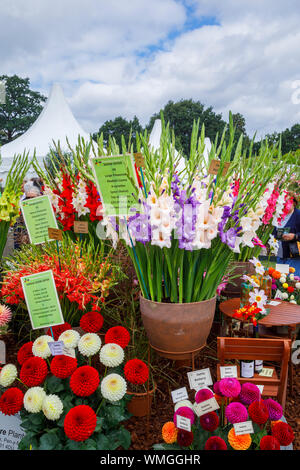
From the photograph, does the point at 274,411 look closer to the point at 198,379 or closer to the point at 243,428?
the point at 243,428

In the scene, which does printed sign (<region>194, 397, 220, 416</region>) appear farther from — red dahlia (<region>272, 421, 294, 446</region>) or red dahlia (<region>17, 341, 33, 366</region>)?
red dahlia (<region>17, 341, 33, 366</region>)

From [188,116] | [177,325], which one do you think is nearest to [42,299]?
[177,325]

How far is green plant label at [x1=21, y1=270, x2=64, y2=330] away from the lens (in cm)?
141

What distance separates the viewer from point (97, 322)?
5.31 ft

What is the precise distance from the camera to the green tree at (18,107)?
2853 centimetres

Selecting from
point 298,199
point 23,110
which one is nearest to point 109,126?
point 23,110

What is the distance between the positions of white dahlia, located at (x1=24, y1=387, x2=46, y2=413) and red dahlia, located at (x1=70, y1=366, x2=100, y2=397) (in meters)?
0.13

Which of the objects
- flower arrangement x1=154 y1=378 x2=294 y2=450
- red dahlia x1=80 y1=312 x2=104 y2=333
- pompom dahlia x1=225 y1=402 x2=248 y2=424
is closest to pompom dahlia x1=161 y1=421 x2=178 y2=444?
flower arrangement x1=154 y1=378 x2=294 y2=450

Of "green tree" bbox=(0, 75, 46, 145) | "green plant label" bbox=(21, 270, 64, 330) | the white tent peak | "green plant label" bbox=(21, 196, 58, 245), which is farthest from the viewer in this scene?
"green tree" bbox=(0, 75, 46, 145)

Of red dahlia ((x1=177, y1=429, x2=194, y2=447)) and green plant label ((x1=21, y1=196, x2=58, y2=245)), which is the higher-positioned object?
green plant label ((x1=21, y1=196, x2=58, y2=245))

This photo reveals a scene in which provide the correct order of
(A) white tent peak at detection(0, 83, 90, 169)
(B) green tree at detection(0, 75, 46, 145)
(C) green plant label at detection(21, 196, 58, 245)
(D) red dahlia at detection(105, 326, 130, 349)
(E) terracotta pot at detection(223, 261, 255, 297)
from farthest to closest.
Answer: (B) green tree at detection(0, 75, 46, 145), (A) white tent peak at detection(0, 83, 90, 169), (E) terracotta pot at detection(223, 261, 255, 297), (C) green plant label at detection(21, 196, 58, 245), (D) red dahlia at detection(105, 326, 130, 349)

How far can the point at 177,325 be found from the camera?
1.41 meters
